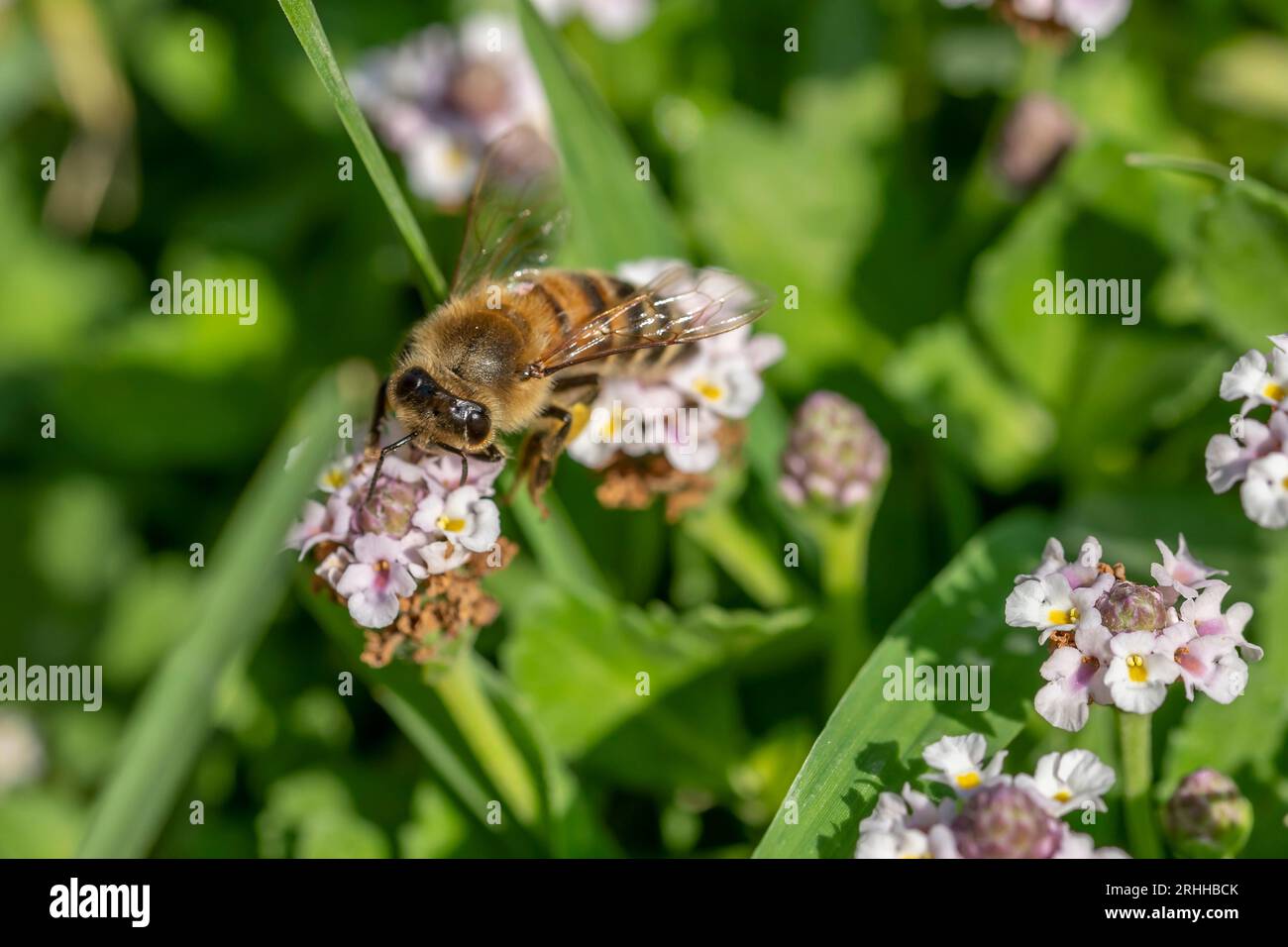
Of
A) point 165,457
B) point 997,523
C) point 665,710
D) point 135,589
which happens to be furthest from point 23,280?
point 997,523

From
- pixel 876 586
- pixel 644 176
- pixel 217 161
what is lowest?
pixel 876 586

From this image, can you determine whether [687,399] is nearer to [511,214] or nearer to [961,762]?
[511,214]

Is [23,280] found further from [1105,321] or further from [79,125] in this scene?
[1105,321]

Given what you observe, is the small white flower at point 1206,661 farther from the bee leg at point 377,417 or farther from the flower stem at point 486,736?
the bee leg at point 377,417

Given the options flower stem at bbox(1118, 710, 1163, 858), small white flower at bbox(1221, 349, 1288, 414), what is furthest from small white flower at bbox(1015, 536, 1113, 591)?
small white flower at bbox(1221, 349, 1288, 414)

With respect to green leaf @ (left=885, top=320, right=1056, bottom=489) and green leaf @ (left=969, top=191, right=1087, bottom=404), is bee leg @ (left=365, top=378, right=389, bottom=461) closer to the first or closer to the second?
green leaf @ (left=885, top=320, right=1056, bottom=489)

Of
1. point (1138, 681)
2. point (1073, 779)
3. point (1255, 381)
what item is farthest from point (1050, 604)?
point (1255, 381)

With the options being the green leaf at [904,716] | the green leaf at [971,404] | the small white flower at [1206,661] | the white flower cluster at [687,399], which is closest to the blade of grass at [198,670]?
the white flower cluster at [687,399]

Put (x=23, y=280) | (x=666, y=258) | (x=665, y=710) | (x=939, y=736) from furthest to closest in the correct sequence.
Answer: (x=23, y=280) → (x=666, y=258) → (x=665, y=710) → (x=939, y=736)
